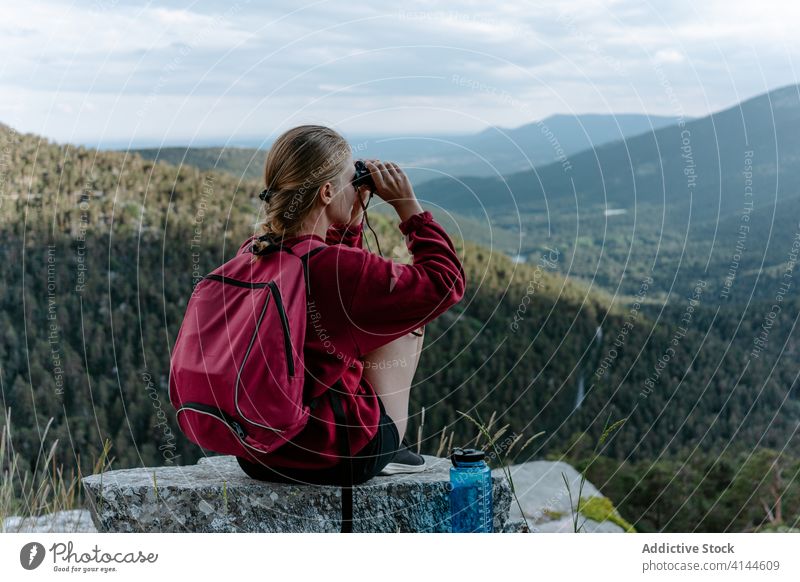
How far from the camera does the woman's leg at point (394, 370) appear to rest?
288 cm

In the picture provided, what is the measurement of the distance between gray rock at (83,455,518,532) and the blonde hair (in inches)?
35.4

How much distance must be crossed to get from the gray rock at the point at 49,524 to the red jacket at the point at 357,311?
123cm

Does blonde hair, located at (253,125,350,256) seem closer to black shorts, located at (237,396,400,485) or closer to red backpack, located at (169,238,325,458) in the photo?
red backpack, located at (169,238,325,458)

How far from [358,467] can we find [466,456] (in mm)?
372

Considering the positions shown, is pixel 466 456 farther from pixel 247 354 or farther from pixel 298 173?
pixel 298 173

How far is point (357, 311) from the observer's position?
2572 mm

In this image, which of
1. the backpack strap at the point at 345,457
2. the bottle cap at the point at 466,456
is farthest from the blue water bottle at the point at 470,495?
the backpack strap at the point at 345,457

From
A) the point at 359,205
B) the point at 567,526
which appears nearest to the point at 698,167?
the point at 567,526

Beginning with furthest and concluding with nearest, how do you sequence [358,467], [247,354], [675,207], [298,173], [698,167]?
[675,207]
[698,167]
[358,467]
[298,173]
[247,354]

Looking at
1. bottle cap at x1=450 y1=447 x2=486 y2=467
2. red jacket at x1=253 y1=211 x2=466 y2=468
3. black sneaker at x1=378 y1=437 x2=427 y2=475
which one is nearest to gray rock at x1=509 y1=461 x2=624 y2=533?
black sneaker at x1=378 y1=437 x2=427 y2=475

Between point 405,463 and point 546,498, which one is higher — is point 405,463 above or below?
above

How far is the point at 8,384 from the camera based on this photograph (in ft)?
30.8

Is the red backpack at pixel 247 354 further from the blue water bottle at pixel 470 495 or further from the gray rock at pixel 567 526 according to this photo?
the gray rock at pixel 567 526
